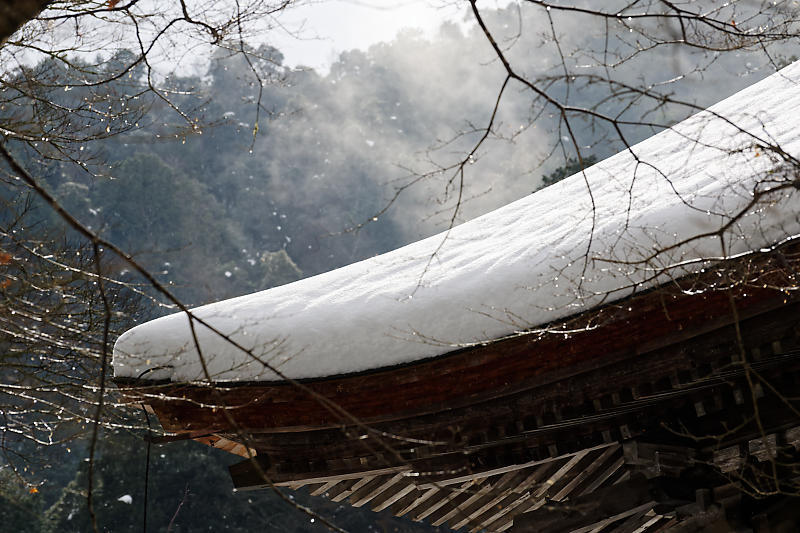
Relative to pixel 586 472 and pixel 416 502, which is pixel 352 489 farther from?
pixel 586 472

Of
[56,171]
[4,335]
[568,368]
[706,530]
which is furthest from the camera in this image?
[56,171]

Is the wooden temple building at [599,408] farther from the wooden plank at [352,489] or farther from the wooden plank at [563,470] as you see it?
the wooden plank at [352,489]

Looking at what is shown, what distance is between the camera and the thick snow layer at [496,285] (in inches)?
70.6

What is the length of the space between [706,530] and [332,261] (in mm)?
22120

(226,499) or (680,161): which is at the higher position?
(680,161)

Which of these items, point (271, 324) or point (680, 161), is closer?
point (271, 324)

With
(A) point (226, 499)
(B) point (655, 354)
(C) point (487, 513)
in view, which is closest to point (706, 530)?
(B) point (655, 354)

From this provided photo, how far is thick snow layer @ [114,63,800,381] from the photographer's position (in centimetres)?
179

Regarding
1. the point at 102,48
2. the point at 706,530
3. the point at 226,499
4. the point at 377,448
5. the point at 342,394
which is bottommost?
the point at 226,499

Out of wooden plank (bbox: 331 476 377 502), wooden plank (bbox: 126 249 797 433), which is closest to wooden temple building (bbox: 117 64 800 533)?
wooden plank (bbox: 126 249 797 433)

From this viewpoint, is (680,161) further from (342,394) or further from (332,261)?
(332,261)

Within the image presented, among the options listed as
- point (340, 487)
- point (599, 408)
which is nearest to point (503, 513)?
point (340, 487)

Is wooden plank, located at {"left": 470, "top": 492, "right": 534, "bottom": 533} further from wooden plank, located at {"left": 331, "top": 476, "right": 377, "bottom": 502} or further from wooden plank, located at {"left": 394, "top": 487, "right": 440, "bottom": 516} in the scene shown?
wooden plank, located at {"left": 331, "top": 476, "right": 377, "bottom": 502}

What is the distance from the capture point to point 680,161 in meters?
2.42
